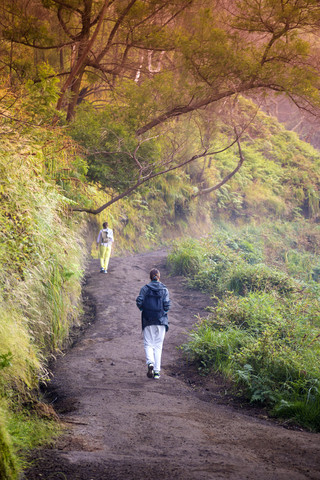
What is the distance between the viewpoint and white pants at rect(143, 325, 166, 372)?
716cm

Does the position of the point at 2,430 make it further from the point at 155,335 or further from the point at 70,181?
the point at 70,181

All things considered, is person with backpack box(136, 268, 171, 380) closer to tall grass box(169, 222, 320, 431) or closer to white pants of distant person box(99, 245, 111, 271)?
tall grass box(169, 222, 320, 431)

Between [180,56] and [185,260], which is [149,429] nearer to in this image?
[180,56]

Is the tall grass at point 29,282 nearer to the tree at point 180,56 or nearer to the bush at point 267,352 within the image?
the bush at point 267,352

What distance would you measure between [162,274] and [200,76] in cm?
739

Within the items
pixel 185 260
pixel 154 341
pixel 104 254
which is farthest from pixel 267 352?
pixel 185 260

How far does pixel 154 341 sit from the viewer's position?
723 centimetres

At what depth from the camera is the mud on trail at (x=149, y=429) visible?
3.59 meters

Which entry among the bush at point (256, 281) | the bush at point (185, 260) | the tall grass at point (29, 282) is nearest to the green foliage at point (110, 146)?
the tall grass at point (29, 282)

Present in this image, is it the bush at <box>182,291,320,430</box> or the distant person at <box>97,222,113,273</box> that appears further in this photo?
the distant person at <box>97,222,113,273</box>

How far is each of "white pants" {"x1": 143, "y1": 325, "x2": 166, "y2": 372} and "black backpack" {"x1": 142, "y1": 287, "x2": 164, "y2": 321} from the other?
0.20m

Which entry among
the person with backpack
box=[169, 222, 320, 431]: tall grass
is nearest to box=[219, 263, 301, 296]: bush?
box=[169, 222, 320, 431]: tall grass

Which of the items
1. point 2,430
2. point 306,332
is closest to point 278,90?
point 306,332

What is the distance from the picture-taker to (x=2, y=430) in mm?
3299
